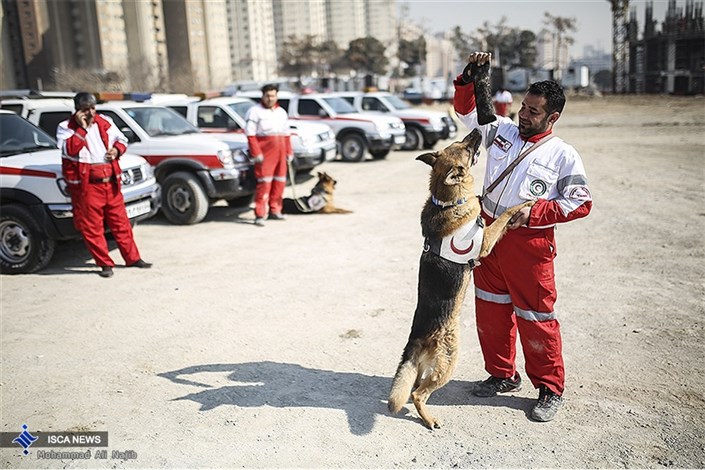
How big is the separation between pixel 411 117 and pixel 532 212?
14961mm

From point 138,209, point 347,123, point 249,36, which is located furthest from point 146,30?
point 138,209

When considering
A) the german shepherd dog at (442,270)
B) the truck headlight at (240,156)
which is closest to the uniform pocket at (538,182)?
the german shepherd dog at (442,270)

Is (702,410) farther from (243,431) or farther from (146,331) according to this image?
(146,331)

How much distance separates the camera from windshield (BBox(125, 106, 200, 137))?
954 centimetres

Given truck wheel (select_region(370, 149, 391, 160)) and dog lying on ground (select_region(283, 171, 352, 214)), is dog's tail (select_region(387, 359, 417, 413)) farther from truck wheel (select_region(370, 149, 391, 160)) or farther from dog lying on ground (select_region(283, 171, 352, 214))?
truck wheel (select_region(370, 149, 391, 160))

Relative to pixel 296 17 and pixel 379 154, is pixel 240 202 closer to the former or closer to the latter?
pixel 379 154

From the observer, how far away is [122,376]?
431 centimetres

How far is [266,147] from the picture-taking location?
29.9 feet

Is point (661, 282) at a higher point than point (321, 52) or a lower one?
lower

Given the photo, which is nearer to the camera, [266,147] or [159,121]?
[266,147]

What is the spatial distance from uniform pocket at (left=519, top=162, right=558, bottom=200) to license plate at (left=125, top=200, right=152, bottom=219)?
5.52 metres

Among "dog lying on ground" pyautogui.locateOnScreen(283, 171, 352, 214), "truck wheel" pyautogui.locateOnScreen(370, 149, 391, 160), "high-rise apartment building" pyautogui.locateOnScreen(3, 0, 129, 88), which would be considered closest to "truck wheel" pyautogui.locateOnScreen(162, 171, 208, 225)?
"dog lying on ground" pyautogui.locateOnScreen(283, 171, 352, 214)

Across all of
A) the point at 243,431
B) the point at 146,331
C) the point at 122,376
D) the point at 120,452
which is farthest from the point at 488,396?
the point at 146,331

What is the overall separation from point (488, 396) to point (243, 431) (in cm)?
164
